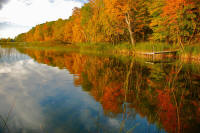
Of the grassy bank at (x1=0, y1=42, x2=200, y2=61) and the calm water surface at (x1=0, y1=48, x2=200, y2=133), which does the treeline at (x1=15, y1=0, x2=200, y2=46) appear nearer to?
the grassy bank at (x1=0, y1=42, x2=200, y2=61)

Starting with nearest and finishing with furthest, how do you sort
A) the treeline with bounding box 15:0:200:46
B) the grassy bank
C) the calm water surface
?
the calm water surface → the grassy bank → the treeline with bounding box 15:0:200:46

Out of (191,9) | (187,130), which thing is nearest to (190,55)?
(191,9)

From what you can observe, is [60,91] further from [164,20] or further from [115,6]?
[115,6]

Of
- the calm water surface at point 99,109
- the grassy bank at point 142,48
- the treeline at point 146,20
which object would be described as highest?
the treeline at point 146,20

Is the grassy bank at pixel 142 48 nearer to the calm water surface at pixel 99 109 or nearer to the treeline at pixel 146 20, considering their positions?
the treeline at pixel 146 20

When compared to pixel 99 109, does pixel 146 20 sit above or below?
above

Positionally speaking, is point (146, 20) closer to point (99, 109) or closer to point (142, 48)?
point (142, 48)

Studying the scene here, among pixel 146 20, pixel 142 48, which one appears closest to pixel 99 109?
pixel 142 48

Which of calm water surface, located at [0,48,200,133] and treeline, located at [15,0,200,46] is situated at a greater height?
treeline, located at [15,0,200,46]

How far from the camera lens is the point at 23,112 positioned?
16.4ft

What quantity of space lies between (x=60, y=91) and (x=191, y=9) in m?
22.6

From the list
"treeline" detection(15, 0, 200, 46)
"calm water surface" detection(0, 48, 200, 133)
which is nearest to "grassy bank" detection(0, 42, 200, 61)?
"treeline" detection(15, 0, 200, 46)

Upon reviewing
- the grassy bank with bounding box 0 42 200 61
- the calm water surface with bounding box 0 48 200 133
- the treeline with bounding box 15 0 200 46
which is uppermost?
the treeline with bounding box 15 0 200 46

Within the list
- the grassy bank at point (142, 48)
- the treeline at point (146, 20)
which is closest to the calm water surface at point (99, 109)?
the grassy bank at point (142, 48)
